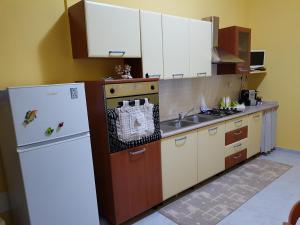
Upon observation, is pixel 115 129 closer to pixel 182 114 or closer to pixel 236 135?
pixel 182 114

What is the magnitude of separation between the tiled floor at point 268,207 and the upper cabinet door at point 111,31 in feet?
5.42

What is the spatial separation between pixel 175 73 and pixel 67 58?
3.78ft

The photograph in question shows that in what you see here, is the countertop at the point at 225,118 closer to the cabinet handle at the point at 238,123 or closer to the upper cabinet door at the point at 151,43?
the cabinet handle at the point at 238,123

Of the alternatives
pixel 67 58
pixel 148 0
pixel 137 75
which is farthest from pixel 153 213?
pixel 148 0

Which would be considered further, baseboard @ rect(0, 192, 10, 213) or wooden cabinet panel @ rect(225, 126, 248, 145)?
wooden cabinet panel @ rect(225, 126, 248, 145)

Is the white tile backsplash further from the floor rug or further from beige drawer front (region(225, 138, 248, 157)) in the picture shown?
the floor rug

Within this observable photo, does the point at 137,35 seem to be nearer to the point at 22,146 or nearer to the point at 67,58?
the point at 67,58

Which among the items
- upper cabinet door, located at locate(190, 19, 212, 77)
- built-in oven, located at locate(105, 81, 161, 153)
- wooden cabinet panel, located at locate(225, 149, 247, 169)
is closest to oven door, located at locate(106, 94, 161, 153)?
built-in oven, located at locate(105, 81, 161, 153)

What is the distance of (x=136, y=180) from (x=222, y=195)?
3.72ft

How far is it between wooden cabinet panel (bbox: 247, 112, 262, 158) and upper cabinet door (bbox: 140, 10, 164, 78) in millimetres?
1869

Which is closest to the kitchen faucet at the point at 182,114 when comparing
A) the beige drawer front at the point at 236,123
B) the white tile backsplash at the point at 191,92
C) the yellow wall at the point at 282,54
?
the white tile backsplash at the point at 191,92

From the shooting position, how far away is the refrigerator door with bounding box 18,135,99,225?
5.14 feet

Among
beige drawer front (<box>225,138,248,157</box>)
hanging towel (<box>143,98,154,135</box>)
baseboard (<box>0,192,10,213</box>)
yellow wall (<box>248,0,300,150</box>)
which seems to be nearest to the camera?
baseboard (<box>0,192,10,213</box>)

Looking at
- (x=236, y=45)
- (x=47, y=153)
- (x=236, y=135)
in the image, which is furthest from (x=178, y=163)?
(x=236, y=45)
